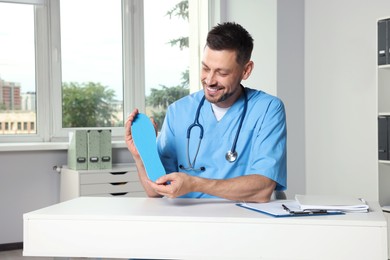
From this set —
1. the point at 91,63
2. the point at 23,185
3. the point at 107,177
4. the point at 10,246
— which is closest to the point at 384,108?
the point at 107,177

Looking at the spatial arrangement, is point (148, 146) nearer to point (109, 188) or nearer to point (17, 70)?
point (109, 188)

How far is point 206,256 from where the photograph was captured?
1616 mm

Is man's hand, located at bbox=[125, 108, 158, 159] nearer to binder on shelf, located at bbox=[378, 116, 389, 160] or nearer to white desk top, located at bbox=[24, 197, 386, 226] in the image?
white desk top, located at bbox=[24, 197, 386, 226]

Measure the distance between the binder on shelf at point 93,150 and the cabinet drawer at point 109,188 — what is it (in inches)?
5.5

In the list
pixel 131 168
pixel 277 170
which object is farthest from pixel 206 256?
pixel 131 168

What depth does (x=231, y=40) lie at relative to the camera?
84.7 inches

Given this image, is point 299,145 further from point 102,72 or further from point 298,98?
point 102,72

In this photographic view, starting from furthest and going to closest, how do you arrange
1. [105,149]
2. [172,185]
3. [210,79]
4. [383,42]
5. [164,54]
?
1. [164,54]
2. [105,149]
3. [383,42]
4. [210,79]
5. [172,185]

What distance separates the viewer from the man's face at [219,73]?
2.14 meters

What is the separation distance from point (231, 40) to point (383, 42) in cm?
191

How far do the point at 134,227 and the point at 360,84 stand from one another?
296 centimetres

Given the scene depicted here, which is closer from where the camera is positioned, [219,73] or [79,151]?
[219,73]

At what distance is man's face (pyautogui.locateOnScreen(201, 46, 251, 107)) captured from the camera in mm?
2139

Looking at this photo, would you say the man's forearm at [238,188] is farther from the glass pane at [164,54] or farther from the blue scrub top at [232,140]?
the glass pane at [164,54]
